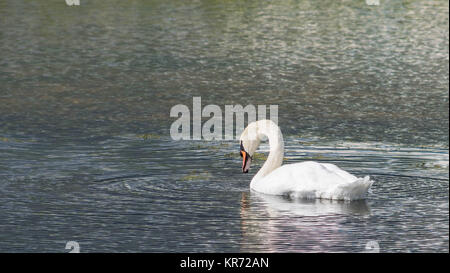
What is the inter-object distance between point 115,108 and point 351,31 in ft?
47.2

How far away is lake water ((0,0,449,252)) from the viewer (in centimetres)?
1112

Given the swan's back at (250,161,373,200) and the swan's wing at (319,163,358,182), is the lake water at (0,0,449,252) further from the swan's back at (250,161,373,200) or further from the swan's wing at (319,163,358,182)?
the swan's wing at (319,163,358,182)

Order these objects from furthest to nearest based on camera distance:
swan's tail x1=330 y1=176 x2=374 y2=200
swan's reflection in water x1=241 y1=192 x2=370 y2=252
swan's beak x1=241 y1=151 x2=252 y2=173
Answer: swan's beak x1=241 y1=151 x2=252 y2=173 < swan's tail x1=330 y1=176 x2=374 y2=200 < swan's reflection in water x1=241 y1=192 x2=370 y2=252

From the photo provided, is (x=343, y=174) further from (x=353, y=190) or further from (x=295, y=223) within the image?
(x=295, y=223)

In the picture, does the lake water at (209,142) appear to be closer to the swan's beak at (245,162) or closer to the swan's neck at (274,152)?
the swan's beak at (245,162)

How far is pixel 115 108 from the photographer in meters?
19.9

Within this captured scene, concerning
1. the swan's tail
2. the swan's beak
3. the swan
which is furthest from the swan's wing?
the swan's beak

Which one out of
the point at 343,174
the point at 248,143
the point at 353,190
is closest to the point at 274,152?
the point at 248,143

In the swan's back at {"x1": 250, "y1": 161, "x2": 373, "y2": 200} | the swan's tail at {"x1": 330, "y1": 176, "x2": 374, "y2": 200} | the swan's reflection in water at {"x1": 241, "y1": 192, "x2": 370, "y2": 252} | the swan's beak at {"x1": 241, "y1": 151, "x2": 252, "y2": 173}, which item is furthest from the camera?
the swan's beak at {"x1": 241, "y1": 151, "x2": 252, "y2": 173}

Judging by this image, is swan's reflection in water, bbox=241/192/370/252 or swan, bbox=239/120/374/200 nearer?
swan's reflection in water, bbox=241/192/370/252

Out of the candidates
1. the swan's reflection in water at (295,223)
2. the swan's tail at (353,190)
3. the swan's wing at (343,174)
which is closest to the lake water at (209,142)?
the swan's reflection in water at (295,223)

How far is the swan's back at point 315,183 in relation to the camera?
1236 centimetres

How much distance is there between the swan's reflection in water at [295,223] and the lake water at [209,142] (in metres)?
0.03

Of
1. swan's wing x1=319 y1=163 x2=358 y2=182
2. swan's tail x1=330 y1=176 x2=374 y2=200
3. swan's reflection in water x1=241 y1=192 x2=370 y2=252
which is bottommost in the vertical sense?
swan's reflection in water x1=241 y1=192 x2=370 y2=252
